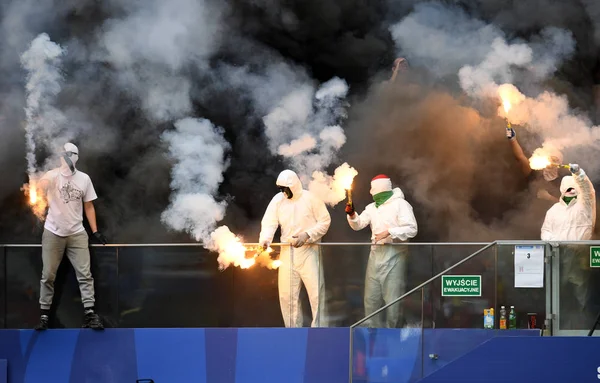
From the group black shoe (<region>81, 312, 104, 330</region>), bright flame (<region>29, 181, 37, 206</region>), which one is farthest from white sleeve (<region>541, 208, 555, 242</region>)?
bright flame (<region>29, 181, 37, 206</region>)

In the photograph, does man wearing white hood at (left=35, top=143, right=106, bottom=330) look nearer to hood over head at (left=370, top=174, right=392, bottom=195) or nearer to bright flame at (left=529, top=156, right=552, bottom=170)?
hood over head at (left=370, top=174, right=392, bottom=195)

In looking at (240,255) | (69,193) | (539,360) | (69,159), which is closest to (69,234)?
(69,193)

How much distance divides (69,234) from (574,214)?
18.3ft

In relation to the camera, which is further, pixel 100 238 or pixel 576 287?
pixel 100 238

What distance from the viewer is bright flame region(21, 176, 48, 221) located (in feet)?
39.8

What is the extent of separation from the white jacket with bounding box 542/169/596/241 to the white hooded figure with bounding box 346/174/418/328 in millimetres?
1739

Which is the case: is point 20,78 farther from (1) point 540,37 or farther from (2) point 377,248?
(1) point 540,37

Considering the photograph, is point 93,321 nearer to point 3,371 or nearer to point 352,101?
point 3,371

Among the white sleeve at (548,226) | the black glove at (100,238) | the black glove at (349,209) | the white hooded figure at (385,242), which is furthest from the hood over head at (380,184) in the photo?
the black glove at (100,238)

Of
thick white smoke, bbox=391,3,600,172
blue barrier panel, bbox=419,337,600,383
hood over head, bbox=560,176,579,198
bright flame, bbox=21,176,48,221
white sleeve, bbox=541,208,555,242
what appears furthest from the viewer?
thick white smoke, bbox=391,3,600,172

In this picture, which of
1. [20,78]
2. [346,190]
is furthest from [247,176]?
[20,78]

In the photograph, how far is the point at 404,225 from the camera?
1112 cm

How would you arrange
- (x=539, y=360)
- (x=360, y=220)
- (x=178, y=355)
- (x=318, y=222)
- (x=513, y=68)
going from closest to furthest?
(x=539, y=360) → (x=178, y=355) → (x=318, y=222) → (x=360, y=220) → (x=513, y=68)

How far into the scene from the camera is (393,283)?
1070 centimetres
